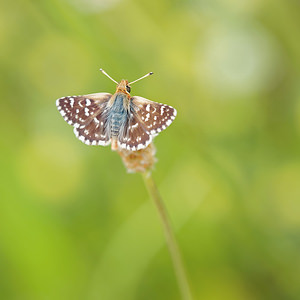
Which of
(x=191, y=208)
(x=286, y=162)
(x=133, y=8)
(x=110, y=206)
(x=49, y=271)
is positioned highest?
(x=133, y=8)

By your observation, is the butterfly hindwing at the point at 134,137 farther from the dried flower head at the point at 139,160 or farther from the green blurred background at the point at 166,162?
the green blurred background at the point at 166,162

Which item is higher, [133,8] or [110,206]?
[133,8]

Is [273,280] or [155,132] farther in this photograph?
[273,280]

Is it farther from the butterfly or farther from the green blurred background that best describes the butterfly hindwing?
the green blurred background

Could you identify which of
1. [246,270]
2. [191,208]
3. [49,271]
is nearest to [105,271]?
[49,271]

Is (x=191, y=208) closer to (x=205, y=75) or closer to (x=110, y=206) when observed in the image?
(x=110, y=206)

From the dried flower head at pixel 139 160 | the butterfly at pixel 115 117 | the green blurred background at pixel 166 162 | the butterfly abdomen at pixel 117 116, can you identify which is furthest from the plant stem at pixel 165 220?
the green blurred background at pixel 166 162
